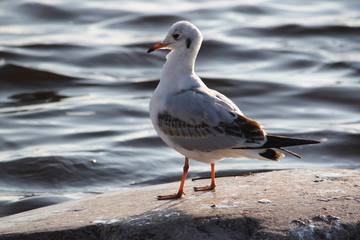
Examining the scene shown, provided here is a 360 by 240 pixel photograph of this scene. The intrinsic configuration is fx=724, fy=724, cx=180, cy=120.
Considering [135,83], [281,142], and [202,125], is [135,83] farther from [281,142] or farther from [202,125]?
[281,142]

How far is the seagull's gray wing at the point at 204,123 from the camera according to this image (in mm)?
5520

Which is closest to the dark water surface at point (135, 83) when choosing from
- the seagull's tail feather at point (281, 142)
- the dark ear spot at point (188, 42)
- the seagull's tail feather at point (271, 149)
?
the dark ear spot at point (188, 42)

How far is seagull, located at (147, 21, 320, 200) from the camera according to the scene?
5.47 m

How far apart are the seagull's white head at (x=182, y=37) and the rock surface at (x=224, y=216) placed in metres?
1.25

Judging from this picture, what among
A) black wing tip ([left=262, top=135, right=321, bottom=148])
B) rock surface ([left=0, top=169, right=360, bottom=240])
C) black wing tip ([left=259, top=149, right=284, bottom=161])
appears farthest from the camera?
black wing tip ([left=259, top=149, right=284, bottom=161])

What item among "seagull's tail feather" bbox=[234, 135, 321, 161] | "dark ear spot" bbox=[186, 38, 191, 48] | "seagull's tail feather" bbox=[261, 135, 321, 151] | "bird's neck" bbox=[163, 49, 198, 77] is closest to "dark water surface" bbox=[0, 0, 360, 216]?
"bird's neck" bbox=[163, 49, 198, 77]

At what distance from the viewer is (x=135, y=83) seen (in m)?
12.7

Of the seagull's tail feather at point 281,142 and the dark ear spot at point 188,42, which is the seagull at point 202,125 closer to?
the seagull's tail feather at point 281,142

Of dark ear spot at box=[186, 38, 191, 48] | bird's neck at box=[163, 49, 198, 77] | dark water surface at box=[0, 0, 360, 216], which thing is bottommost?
dark water surface at box=[0, 0, 360, 216]

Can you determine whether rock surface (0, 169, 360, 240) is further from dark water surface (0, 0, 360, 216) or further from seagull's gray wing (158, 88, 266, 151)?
dark water surface (0, 0, 360, 216)

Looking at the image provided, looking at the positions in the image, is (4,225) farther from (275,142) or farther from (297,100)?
(297,100)

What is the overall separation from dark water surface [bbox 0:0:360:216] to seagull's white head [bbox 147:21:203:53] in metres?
2.65

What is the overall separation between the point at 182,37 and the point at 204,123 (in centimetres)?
Result: 87

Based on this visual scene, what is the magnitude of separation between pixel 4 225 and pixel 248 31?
11.2m
